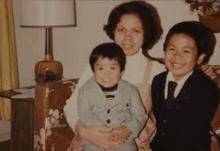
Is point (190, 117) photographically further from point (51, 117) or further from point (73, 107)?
point (51, 117)

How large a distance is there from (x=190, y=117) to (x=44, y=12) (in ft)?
5.66

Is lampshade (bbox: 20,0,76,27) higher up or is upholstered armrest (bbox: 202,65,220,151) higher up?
lampshade (bbox: 20,0,76,27)

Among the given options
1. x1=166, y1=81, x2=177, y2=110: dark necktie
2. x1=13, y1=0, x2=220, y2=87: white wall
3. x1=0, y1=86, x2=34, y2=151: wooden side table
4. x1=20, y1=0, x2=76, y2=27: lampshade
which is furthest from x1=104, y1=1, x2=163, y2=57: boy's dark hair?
x1=13, y1=0, x2=220, y2=87: white wall

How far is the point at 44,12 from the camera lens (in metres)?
2.61

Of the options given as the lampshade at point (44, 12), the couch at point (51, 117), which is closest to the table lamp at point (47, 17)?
the lampshade at point (44, 12)

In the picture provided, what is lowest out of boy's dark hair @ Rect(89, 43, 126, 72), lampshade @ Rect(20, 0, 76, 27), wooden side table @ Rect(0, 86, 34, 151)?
wooden side table @ Rect(0, 86, 34, 151)

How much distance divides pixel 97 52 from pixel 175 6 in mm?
1080

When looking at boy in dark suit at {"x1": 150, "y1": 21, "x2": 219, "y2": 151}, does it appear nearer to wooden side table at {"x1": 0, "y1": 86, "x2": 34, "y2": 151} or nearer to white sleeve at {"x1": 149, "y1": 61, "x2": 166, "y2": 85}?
white sleeve at {"x1": 149, "y1": 61, "x2": 166, "y2": 85}

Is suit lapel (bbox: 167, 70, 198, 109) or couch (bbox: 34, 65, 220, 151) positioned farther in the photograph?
couch (bbox: 34, 65, 220, 151)

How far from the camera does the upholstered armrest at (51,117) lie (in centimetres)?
190

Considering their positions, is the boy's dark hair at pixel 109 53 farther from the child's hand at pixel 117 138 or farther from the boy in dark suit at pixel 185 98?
the child's hand at pixel 117 138

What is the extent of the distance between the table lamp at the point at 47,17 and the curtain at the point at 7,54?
A: 51cm

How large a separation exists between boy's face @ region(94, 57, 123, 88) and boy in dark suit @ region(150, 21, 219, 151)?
0.95 feet

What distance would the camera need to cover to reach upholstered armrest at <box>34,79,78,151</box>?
190cm
